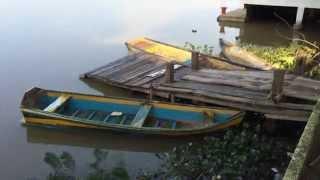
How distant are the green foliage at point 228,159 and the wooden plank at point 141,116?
131cm

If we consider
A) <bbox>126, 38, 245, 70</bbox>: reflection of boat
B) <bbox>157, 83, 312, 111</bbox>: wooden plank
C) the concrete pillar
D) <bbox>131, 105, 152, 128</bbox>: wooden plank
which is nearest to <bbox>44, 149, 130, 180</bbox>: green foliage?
<bbox>131, 105, 152, 128</bbox>: wooden plank

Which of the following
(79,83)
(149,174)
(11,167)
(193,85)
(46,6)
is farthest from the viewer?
(46,6)

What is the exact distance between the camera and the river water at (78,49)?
25.2 feet

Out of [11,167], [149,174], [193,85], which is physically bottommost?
[11,167]

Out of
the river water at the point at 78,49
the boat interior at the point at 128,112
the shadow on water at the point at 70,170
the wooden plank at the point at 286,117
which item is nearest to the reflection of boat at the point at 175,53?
the river water at the point at 78,49

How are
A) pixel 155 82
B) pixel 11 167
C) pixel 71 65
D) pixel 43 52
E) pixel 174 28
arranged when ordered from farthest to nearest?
pixel 174 28 → pixel 43 52 → pixel 71 65 → pixel 155 82 → pixel 11 167

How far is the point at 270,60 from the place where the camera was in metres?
10.7

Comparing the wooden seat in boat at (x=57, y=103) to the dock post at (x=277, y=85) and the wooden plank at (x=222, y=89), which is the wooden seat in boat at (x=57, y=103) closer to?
the wooden plank at (x=222, y=89)

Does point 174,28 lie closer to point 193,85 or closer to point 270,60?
point 270,60

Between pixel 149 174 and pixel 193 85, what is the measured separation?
2748 mm

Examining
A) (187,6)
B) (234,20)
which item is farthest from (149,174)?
(187,6)

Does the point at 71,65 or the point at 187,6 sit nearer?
the point at 71,65

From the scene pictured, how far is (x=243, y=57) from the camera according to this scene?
10.7 metres

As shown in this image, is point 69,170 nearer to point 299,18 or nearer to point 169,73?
point 169,73
